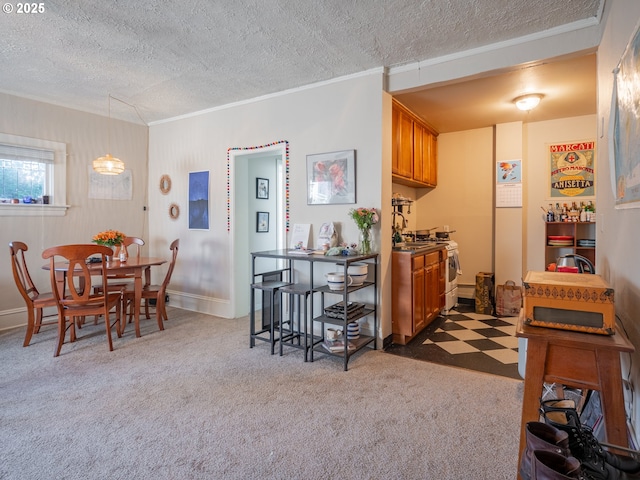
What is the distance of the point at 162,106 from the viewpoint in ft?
15.1

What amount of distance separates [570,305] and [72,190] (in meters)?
5.44

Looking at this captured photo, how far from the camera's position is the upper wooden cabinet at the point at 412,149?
390cm

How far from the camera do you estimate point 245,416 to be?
7.52 ft

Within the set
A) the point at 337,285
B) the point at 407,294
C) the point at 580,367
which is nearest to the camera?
the point at 580,367

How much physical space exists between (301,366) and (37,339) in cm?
288

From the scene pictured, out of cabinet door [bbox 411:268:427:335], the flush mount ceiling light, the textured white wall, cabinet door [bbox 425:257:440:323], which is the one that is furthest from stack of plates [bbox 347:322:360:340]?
the flush mount ceiling light

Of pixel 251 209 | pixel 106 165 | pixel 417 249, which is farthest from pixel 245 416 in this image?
pixel 106 165

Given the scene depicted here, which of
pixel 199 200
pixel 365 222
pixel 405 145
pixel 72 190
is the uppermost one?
pixel 405 145

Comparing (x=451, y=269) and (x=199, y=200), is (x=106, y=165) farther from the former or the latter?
(x=451, y=269)

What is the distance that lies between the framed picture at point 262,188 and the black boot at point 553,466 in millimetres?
4394

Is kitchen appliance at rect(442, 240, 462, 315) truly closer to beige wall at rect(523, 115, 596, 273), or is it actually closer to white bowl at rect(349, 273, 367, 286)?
beige wall at rect(523, 115, 596, 273)

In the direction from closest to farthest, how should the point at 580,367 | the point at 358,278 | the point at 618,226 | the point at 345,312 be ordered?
the point at 580,367 → the point at 618,226 → the point at 345,312 → the point at 358,278

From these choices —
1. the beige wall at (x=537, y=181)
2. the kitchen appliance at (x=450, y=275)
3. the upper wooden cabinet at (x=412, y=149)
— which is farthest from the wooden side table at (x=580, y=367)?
the beige wall at (x=537, y=181)

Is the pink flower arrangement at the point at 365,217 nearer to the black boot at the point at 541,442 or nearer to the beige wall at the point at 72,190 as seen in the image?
the black boot at the point at 541,442
